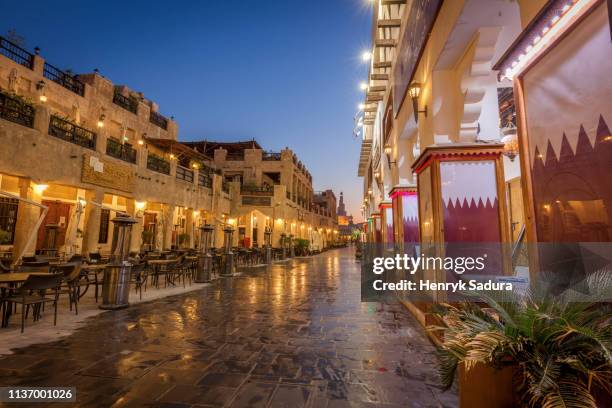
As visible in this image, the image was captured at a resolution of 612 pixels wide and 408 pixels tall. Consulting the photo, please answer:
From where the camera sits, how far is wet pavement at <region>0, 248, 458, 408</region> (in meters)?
2.66

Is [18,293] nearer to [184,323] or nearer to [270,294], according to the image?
[184,323]

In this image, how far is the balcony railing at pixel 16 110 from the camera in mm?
8430

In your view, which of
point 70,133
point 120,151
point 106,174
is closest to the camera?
point 70,133

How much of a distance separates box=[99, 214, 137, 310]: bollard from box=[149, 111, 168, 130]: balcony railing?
50.6 ft

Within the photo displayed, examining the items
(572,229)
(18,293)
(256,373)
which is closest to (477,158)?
(572,229)

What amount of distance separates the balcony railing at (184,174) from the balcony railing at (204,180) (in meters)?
0.99

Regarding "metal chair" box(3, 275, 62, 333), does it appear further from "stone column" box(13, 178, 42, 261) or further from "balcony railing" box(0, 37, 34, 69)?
"balcony railing" box(0, 37, 34, 69)

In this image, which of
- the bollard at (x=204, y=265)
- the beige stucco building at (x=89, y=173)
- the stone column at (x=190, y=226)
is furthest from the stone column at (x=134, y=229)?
the bollard at (x=204, y=265)

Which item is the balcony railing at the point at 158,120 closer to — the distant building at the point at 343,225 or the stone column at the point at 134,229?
the stone column at the point at 134,229

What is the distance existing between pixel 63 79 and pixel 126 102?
3.53 metres

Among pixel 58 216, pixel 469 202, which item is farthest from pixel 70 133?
pixel 469 202

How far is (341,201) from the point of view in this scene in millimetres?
121688

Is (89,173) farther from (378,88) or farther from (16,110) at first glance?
(378,88)

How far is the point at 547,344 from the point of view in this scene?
5.25 ft
